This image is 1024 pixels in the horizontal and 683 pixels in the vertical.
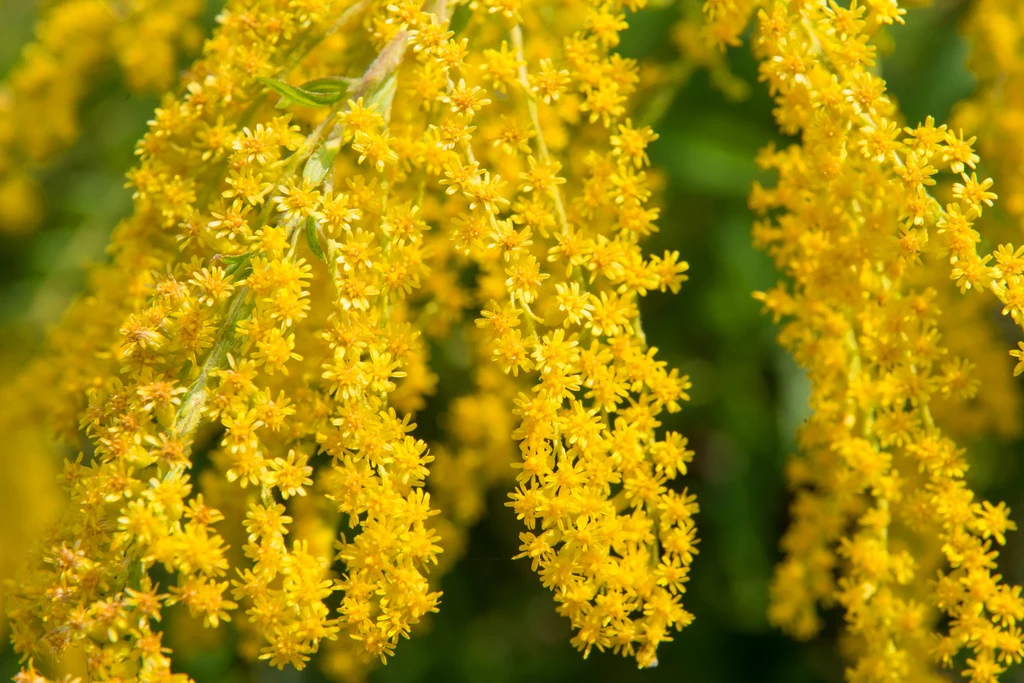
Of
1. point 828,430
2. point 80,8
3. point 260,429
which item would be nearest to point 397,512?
point 260,429

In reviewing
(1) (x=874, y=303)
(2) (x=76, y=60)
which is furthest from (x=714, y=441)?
(2) (x=76, y=60)

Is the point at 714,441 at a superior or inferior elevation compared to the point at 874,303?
inferior

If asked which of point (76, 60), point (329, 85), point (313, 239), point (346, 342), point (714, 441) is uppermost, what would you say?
point (329, 85)

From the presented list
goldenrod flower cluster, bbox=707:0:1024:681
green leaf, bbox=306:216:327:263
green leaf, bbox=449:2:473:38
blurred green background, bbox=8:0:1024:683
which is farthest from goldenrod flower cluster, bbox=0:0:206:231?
goldenrod flower cluster, bbox=707:0:1024:681

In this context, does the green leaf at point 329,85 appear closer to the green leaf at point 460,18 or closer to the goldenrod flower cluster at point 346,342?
the goldenrod flower cluster at point 346,342

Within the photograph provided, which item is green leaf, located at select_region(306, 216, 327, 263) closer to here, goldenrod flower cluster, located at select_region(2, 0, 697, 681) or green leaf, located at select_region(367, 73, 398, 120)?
goldenrod flower cluster, located at select_region(2, 0, 697, 681)

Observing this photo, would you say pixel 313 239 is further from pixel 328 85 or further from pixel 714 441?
pixel 714 441

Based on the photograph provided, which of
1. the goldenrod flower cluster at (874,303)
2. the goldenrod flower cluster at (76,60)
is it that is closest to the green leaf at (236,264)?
the goldenrod flower cluster at (874,303)
